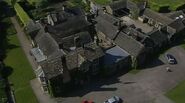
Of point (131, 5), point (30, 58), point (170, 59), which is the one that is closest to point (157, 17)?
point (131, 5)

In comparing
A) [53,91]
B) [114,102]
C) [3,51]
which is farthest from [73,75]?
[3,51]

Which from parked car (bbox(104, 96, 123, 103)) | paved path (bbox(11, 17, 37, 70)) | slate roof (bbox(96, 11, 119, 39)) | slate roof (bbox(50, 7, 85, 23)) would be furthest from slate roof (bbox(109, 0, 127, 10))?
parked car (bbox(104, 96, 123, 103))

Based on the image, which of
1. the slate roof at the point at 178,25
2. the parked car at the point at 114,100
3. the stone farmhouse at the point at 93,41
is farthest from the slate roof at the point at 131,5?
the parked car at the point at 114,100

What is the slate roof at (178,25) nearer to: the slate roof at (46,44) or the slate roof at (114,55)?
the slate roof at (114,55)

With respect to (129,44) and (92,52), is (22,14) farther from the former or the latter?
(129,44)

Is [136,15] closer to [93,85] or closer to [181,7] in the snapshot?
[181,7]

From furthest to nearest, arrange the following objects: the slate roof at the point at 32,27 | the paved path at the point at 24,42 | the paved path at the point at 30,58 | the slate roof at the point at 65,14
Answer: the slate roof at the point at 65,14, the slate roof at the point at 32,27, the paved path at the point at 24,42, the paved path at the point at 30,58

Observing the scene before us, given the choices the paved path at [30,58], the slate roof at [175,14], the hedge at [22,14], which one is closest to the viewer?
the paved path at [30,58]
